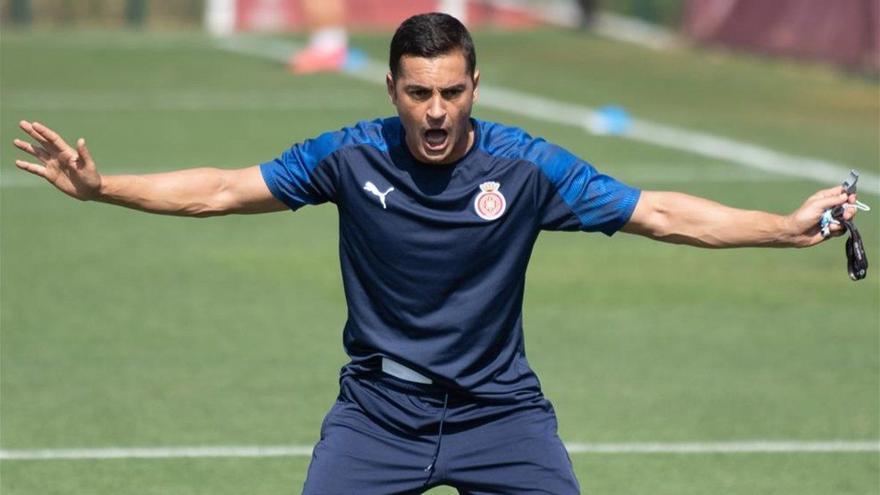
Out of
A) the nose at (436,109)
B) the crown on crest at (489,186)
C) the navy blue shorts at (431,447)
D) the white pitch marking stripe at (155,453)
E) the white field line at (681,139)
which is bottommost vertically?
the white pitch marking stripe at (155,453)

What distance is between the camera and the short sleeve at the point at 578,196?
6.86 m

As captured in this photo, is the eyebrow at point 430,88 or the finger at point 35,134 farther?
the finger at point 35,134

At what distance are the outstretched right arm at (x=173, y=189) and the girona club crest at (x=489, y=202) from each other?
816mm

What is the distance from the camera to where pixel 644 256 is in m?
15.7

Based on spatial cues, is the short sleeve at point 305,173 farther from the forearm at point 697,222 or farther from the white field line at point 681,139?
the white field line at point 681,139

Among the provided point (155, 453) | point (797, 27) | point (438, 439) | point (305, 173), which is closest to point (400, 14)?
point (797, 27)

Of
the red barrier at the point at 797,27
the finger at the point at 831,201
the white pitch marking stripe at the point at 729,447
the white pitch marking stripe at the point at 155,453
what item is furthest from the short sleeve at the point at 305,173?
the red barrier at the point at 797,27

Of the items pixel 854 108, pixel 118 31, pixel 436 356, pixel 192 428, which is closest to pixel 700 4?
pixel 854 108

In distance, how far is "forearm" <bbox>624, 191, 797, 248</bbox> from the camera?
6.96 metres

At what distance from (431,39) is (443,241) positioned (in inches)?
28.7

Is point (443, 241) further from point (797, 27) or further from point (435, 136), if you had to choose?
point (797, 27)

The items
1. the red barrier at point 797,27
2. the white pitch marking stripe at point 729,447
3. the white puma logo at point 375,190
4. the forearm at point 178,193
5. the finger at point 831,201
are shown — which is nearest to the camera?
the finger at point 831,201

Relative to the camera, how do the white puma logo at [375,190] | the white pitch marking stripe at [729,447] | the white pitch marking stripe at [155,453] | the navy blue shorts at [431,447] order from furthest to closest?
Result: 1. the white pitch marking stripe at [729,447]
2. the white pitch marking stripe at [155,453]
3. the white puma logo at [375,190]
4. the navy blue shorts at [431,447]

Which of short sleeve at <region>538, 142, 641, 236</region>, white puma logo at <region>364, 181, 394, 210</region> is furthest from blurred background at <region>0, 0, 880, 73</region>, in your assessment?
white puma logo at <region>364, 181, 394, 210</region>
